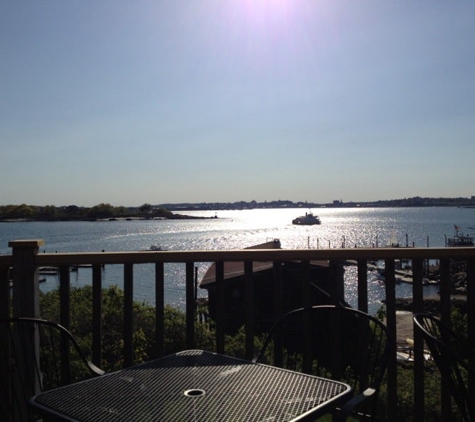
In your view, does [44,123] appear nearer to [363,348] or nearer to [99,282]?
[99,282]

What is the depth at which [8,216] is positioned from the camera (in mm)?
63562

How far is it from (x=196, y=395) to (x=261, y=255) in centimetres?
124

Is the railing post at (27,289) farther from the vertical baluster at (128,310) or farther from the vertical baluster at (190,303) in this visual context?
the vertical baluster at (190,303)

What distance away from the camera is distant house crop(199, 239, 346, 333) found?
6.25 meters

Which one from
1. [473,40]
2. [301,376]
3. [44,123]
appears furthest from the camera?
[44,123]

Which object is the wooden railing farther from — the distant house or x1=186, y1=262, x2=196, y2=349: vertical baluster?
the distant house

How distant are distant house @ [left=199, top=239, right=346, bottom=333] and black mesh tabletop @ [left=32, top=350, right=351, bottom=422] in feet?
8.48

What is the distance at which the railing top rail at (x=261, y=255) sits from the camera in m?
2.75

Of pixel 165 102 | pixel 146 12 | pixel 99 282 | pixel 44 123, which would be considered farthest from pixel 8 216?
pixel 99 282

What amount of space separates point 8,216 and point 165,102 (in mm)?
57387

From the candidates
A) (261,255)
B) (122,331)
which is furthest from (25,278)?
(122,331)

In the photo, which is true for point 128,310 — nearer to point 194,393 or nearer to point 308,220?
point 194,393

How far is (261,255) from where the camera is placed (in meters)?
2.80

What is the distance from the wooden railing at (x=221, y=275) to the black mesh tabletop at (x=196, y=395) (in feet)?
2.92
